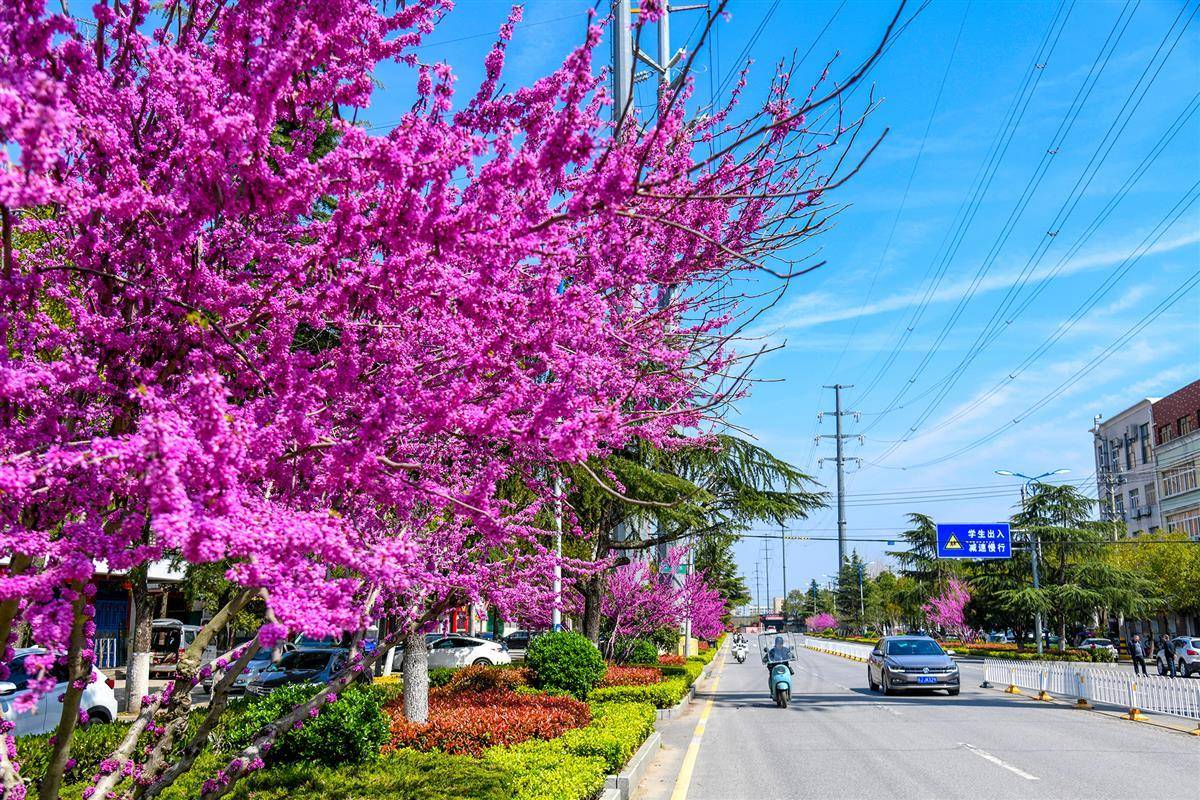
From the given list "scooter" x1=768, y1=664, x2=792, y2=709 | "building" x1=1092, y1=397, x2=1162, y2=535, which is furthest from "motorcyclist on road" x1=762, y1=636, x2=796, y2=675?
"building" x1=1092, y1=397, x2=1162, y2=535

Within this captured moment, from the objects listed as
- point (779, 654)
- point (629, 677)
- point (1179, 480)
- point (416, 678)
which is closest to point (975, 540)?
point (779, 654)

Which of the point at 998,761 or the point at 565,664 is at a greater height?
the point at 565,664

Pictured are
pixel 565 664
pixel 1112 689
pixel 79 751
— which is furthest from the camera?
pixel 1112 689

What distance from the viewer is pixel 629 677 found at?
20.5 metres

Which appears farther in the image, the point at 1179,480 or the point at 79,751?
the point at 1179,480

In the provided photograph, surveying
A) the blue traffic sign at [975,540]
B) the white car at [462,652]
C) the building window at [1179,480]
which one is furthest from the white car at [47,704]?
the building window at [1179,480]

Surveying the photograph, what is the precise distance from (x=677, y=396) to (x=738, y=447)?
14.0 metres

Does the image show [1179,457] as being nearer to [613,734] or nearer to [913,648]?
[913,648]

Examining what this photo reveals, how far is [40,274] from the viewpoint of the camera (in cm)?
379

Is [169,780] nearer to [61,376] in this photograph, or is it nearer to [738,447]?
[61,376]

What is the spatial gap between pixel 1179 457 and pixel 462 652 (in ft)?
202

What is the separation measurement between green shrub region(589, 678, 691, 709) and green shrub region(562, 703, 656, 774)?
260cm

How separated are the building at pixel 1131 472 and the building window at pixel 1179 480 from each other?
1996 mm

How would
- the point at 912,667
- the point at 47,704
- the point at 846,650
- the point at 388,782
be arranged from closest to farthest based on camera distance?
the point at 388,782
the point at 47,704
the point at 912,667
the point at 846,650
